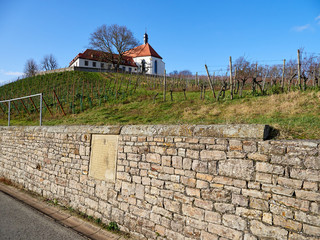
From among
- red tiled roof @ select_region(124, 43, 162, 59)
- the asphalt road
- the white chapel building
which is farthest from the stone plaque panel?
red tiled roof @ select_region(124, 43, 162, 59)

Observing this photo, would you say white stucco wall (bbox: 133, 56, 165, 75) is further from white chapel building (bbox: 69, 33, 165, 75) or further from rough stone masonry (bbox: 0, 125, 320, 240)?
rough stone masonry (bbox: 0, 125, 320, 240)

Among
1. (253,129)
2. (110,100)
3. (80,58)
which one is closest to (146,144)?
(253,129)

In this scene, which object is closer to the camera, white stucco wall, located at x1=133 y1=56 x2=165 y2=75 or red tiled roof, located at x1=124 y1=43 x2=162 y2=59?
white stucco wall, located at x1=133 y1=56 x2=165 y2=75

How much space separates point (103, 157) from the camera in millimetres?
5219

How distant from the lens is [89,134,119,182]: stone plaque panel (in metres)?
5.04

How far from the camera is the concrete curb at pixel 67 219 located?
4625mm

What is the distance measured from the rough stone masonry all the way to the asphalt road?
74 cm

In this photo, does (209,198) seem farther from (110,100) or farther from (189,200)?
(110,100)

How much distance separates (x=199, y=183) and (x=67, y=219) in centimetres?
367

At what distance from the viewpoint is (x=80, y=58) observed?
47906 mm

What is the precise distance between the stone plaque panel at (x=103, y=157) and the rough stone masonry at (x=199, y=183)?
0.11 meters

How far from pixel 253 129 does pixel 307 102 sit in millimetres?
5147

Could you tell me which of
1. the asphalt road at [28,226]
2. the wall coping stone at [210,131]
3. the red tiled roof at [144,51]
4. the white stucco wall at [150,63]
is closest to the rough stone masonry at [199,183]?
the wall coping stone at [210,131]

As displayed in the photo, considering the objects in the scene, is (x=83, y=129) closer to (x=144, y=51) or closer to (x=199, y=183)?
(x=199, y=183)
